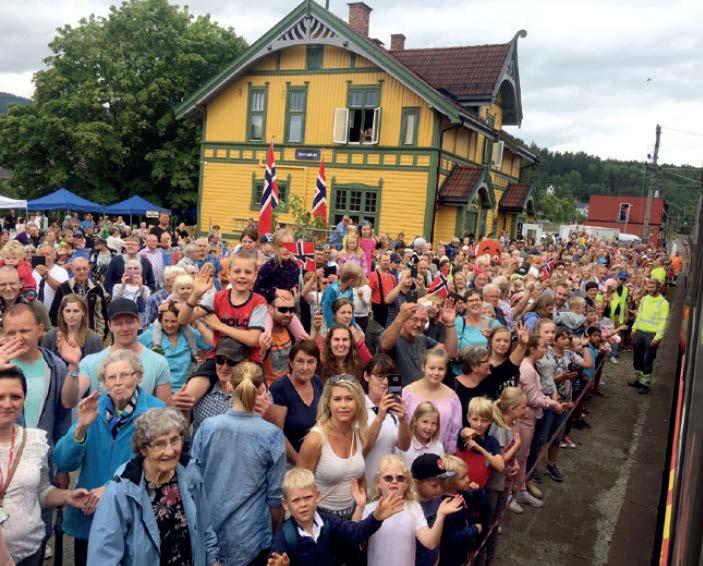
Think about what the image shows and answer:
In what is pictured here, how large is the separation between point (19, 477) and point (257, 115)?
20.3 meters

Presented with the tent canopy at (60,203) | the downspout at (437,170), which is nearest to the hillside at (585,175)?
the downspout at (437,170)

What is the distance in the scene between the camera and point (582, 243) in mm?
27891

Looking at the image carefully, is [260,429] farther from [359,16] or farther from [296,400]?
[359,16]

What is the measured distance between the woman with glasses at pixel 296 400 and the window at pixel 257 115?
62.0 ft

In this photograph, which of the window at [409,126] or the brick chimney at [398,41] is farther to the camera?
the brick chimney at [398,41]

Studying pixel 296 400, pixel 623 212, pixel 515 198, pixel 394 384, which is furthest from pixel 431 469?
pixel 623 212

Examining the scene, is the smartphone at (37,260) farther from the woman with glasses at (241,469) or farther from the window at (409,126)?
the window at (409,126)

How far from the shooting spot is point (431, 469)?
3.28 meters

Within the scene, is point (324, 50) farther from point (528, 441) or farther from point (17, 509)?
point (17, 509)

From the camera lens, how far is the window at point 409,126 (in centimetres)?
1875

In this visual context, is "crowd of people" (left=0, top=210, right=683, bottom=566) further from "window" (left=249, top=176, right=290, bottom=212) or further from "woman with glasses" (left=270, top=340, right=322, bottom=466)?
"window" (left=249, top=176, right=290, bottom=212)

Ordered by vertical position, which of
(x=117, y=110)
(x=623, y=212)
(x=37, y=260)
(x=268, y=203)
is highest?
(x=117, y=110)

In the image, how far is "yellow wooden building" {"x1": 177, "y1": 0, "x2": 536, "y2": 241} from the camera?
1881 cm

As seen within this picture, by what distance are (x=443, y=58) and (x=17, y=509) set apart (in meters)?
23.0
